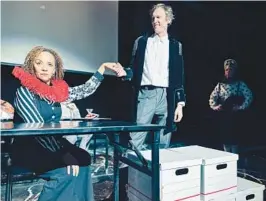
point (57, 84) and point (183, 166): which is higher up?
point (57, 84)

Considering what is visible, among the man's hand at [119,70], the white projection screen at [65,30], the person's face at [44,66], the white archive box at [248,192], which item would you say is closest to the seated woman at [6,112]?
the person's face at [44,66]

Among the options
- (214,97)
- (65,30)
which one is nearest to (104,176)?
(214,97)

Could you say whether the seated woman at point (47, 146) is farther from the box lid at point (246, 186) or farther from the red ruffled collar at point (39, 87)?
the box lid at point (246, 186)

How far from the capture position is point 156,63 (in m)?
1.99

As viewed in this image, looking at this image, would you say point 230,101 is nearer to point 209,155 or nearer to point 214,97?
point 214,97

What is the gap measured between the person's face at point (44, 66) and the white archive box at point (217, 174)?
0.91 metres

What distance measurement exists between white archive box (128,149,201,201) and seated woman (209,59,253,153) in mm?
1529

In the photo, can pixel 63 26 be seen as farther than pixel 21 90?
Yes

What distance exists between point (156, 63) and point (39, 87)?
0.91 m

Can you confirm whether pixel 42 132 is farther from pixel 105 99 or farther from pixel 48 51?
pixel 105 99

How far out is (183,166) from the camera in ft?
4.52

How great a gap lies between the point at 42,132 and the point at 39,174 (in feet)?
1.12

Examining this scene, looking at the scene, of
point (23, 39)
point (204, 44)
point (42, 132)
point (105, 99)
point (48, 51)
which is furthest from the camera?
point (105, 99)

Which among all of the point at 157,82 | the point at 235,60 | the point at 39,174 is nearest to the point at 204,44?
the point at 235,60
